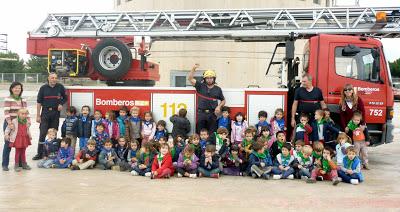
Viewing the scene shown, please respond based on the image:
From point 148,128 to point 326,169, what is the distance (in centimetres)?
330

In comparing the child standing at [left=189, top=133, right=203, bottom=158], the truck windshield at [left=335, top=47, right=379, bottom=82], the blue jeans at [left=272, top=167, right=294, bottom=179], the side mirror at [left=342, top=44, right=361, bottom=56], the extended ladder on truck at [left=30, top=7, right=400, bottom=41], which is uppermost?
the extended ladder on truck at [left=30, top=7, right=400, bottom=41]

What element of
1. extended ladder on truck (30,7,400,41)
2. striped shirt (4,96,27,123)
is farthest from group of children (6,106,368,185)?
extended ladder on truck (30,7,400,41)

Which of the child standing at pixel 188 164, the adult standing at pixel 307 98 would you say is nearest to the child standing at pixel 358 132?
the adult standing at pixel 307 98

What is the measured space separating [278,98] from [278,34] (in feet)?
7.40

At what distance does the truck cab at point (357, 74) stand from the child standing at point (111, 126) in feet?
12.8

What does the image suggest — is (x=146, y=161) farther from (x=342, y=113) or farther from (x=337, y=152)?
(x=342, y=113)

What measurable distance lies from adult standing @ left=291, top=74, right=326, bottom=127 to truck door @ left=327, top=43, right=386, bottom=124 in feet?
1.49

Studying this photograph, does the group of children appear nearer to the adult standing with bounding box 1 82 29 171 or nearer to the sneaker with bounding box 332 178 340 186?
the sneaker with bounding box 332 178 340 186

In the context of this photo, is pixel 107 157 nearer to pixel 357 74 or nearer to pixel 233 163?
pixel 233 163

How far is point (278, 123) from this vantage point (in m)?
7.84

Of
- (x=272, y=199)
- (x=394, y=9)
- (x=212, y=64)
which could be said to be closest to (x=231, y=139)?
(x=272, y=199)

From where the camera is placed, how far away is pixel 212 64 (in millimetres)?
22922

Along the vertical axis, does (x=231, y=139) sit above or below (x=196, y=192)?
above

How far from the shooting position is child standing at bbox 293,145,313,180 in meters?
6.96
